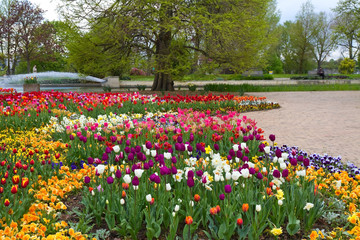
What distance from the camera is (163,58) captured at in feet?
51.4

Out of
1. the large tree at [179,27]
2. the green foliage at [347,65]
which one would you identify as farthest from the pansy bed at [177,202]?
the green foliage at [347,65]

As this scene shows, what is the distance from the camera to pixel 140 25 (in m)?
14.6

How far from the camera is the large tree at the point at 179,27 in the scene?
583 inches

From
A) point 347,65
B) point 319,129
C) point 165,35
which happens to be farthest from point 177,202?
point 347,65

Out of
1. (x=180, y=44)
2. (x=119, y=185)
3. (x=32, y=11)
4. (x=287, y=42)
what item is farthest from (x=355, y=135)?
(x=287, y=42)

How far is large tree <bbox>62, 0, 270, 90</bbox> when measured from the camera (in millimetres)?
14805

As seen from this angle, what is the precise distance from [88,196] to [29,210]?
21.3 inches

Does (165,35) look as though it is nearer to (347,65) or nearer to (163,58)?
(163,58)

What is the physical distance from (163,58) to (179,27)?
167cm

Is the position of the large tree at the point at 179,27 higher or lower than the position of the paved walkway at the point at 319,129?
higher

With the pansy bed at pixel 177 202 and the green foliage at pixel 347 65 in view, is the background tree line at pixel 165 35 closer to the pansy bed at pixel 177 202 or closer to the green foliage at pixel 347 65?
the pansy bed at pixel 177 202

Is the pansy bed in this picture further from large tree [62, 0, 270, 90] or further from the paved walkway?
large tree [62, 0, 270, 90]

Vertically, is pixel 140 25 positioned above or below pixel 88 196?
above

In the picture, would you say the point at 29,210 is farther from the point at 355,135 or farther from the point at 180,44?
the point at 180,44
